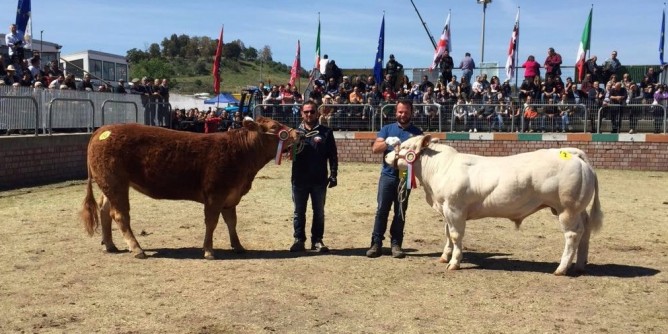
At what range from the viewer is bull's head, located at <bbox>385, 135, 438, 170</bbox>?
7883 millimetres

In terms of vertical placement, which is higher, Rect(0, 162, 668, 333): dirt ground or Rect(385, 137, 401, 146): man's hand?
Rect(385, 137, 401, 146): man's hand

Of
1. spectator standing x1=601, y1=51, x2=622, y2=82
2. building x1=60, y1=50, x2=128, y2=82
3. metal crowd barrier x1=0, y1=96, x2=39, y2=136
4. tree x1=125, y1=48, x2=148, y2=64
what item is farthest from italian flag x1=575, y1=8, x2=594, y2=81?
tree x1=125, y1=48, x2=148, y2=64

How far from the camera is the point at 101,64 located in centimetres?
3962

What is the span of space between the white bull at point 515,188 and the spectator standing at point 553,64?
17021mm

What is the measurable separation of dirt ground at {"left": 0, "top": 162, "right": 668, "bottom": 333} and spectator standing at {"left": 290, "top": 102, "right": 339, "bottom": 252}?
34 cm

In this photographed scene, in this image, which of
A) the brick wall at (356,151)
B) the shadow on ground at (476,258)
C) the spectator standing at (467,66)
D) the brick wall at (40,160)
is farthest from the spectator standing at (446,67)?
the shadow on ground at (476,258)

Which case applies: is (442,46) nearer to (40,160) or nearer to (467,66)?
(467,66)

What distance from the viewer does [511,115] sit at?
21219mm

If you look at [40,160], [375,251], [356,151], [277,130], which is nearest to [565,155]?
[375,251]

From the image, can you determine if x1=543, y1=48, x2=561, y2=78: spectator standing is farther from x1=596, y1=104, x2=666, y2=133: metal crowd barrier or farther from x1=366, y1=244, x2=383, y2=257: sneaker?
x1=366, y1=244, x2=383, y2=257: sneaker

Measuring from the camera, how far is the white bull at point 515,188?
7.24 m

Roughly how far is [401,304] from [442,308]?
14.3 inches

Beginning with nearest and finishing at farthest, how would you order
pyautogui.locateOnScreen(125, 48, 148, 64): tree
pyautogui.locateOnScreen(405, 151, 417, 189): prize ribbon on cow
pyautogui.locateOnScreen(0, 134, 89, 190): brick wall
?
1. pyautogui.locateOnScreen(405, 151, 417, 189): prize ribbon on cow
2. pyautogui.locateOnScreen(0, 134, 89, 190): brick wall
3. pyautogui.locateOnScreen(125, 48, 148, 64): tree

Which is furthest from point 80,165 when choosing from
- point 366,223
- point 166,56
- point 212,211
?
point 166,56
